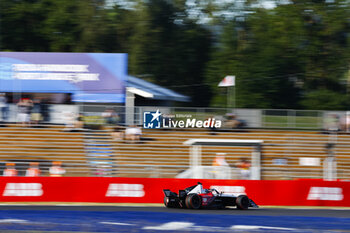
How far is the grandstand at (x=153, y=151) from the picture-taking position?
20938 millimetres

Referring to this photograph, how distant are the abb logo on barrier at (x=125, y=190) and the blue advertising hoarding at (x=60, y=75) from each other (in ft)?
21.6

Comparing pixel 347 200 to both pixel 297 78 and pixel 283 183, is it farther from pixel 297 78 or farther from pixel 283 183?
pixel 297 78

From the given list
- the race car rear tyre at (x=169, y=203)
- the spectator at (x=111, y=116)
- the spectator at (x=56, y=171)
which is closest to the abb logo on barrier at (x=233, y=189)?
the race car rear tyre at (x=169, y=203)

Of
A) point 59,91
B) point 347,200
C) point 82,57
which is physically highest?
point 82,57

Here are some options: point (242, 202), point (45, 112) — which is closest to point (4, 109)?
point (45, 112)

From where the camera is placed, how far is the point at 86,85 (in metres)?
24.1

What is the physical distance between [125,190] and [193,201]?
3.97 metres

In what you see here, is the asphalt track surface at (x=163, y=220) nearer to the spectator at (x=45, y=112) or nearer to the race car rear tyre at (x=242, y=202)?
the race car rear tyre at (x=242, y=202)

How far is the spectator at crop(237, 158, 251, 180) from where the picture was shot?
64.8 ft

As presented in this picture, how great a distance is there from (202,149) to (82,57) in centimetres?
679

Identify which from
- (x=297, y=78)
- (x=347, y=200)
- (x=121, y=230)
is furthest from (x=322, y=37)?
(x=121, y=230)

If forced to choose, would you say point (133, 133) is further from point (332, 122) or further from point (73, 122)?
point (332, 122)

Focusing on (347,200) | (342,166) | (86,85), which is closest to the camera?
(347,200)

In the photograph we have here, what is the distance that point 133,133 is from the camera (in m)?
22.4
